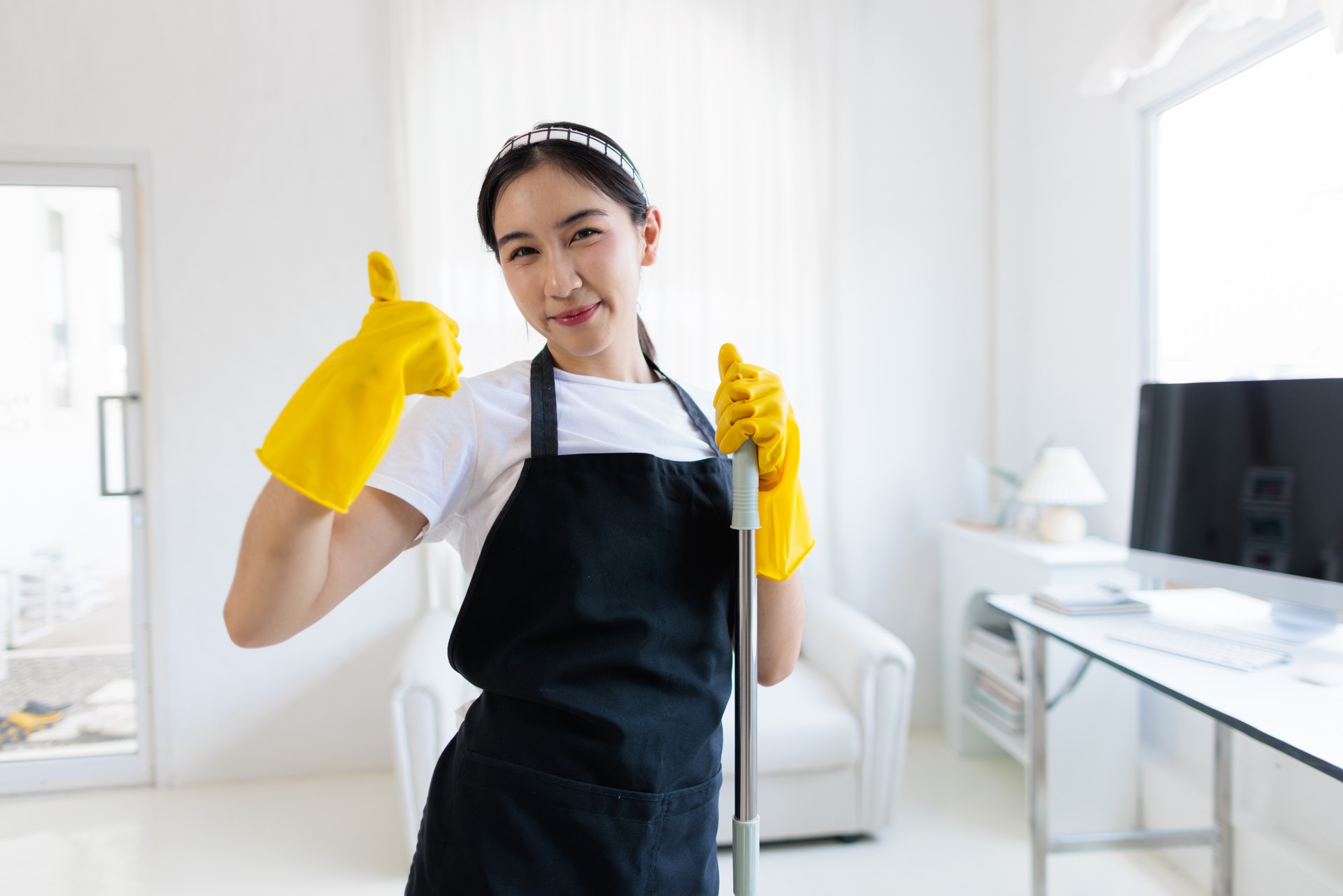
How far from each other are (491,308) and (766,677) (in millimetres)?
2014

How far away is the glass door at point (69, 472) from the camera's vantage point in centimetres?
269

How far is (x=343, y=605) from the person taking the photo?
2.76 meters

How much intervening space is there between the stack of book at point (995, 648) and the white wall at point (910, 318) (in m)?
0.33

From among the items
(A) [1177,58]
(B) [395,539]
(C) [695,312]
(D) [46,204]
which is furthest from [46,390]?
(A) [1177,58]

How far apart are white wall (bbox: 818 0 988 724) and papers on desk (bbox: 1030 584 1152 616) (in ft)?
3.69

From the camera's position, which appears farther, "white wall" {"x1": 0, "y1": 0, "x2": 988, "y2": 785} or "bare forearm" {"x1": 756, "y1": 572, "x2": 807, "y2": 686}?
"white wall" {"x1": 0, "y1": 0, "x2": 988, "y2": 785}

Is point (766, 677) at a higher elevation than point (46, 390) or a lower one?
lower

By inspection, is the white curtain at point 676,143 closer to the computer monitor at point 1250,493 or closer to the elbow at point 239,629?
the computer monitor at point 1250,493

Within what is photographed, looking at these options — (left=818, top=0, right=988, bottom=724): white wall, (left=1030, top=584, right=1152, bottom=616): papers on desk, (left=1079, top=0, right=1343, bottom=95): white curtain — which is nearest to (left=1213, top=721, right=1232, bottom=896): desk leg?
(left=1030, top=584, right=1152, bottom=616): papers on desk

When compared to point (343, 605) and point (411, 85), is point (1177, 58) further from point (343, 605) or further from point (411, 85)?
point (343, 605)

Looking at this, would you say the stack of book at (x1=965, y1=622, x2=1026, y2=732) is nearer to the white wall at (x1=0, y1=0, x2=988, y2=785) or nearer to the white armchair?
the white armchair

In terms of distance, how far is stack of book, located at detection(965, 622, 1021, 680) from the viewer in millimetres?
2486

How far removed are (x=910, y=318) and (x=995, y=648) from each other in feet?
4.08

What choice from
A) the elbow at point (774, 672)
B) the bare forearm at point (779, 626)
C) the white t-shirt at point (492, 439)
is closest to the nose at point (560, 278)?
the white t-shirt at point (492, 439)
